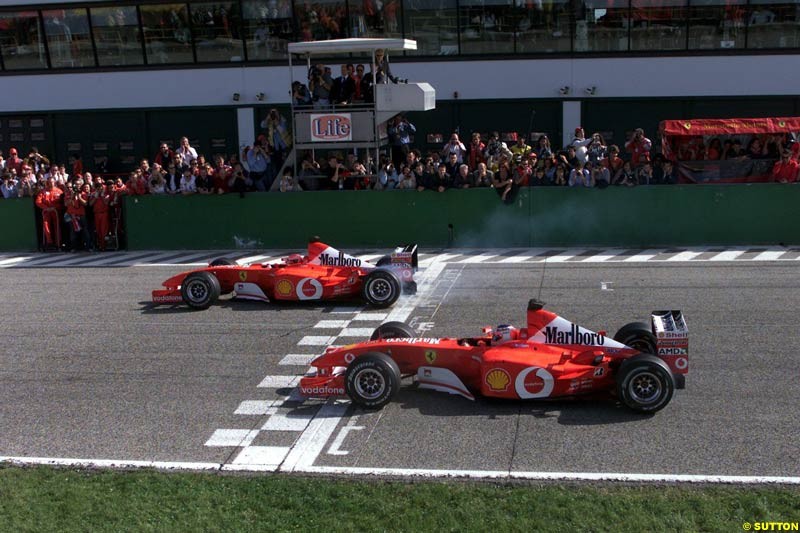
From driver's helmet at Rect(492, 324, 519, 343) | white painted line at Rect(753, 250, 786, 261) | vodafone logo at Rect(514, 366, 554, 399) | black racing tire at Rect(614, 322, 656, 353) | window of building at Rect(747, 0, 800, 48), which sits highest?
window of building at Rect(747, 0, 800, 48)

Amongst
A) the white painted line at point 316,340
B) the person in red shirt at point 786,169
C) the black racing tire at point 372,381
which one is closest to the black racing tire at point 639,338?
the black racing tire at point 372,381

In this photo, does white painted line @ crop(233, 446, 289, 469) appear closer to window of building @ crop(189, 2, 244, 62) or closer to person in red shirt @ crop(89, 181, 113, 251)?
person in red shirt @ crop(89, 181, 113, 251)

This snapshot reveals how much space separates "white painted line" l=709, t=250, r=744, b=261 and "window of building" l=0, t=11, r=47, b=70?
21.2 m

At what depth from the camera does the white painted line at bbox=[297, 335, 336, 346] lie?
12643 millimetres

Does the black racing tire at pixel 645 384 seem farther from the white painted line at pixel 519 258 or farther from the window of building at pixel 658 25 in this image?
the window of building at pixel 658 25

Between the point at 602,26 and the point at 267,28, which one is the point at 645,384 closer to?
the point at 602,26

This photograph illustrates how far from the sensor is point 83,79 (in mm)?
28672

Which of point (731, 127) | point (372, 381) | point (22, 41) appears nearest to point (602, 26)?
point (731, 127)

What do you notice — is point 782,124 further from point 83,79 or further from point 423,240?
point 83,79

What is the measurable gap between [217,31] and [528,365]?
68.0 ft

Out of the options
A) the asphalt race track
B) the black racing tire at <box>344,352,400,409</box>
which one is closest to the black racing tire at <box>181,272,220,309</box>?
the asphalt race track

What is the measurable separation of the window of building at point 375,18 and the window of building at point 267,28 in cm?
194

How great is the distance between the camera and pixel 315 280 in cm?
1467

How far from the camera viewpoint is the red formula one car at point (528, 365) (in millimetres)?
9453
